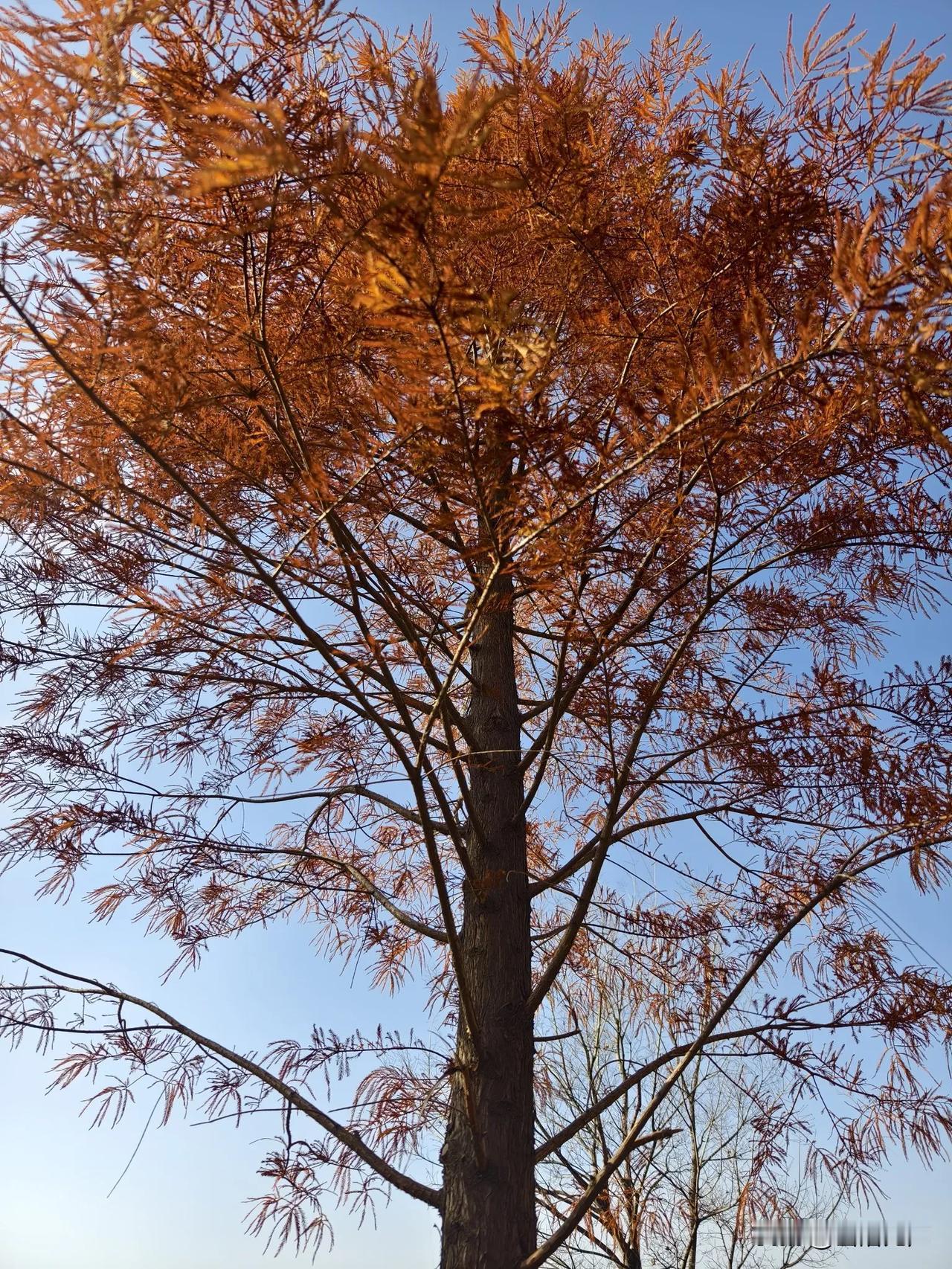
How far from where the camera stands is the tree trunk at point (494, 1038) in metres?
2.46

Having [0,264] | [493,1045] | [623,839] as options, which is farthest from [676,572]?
[0,264]

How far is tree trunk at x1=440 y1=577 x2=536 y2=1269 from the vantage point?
96.8 inches

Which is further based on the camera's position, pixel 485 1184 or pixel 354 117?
pixel 485 1184

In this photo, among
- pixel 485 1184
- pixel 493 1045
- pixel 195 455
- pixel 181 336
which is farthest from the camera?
pixel 195 455

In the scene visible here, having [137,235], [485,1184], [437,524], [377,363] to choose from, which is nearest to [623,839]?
[485,1184]

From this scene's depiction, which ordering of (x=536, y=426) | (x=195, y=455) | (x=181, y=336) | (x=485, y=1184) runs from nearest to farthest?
(x=536, y=426) → (x=181, y=336) → (x=485, y=1184) → (x=195, y=455)

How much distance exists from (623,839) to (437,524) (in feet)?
6.79

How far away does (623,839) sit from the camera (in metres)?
3.45

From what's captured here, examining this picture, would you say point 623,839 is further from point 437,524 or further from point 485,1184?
point 437,524

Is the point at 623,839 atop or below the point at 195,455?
below

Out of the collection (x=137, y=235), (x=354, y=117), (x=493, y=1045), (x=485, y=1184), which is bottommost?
(x=485, y=1184)

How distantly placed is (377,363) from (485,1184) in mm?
2085

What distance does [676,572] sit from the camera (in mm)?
3172

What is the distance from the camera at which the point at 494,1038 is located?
2.70 metres
